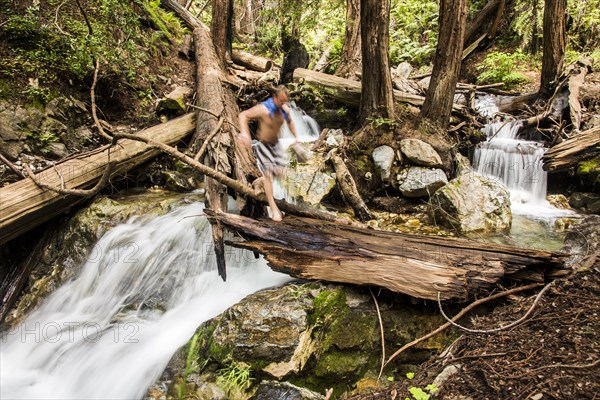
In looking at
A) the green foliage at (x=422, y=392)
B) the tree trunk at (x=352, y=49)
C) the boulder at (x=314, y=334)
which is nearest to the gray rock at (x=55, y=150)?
the boulder at (x=314, y=334)

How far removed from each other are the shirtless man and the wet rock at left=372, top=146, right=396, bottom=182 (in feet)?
8.29

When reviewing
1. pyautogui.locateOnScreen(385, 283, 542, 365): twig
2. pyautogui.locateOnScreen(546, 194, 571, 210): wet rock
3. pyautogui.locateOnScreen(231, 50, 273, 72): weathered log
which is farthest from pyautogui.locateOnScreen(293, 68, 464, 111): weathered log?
pyautogui.locateOnScreen(385, 283, 542, 365): twig

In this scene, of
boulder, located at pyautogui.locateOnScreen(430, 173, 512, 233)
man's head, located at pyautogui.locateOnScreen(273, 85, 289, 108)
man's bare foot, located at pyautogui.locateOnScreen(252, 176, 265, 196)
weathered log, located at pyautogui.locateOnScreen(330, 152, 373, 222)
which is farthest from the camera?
weathered log, located at pyautogui.locateOnScreen(330, 152, 373, 222)

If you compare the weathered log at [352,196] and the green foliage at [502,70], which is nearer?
the weathered log at [352,196]

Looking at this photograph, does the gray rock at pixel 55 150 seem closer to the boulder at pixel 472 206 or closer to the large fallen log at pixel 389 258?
the large fallen log at pixel 389 258

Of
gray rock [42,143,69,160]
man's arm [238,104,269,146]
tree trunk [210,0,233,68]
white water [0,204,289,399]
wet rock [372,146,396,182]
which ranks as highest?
tree trunk [210,0,233,68]

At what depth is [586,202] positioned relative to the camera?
6758 mm

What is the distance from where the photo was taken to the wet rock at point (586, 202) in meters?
6.59

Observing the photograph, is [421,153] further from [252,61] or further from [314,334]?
[252,61]

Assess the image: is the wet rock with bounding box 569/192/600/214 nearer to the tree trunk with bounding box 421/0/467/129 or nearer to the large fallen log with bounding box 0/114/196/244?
the tree trunk with bounding box 421/0/467/129

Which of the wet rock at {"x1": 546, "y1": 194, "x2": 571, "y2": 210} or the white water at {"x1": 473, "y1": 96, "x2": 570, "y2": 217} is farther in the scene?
the white water at {"x1": 473, "y1": 96, "x2": 570, "y2": 217}

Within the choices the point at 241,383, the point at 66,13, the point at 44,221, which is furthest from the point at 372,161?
the point at 66,13

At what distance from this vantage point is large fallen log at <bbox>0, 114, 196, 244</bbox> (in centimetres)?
457

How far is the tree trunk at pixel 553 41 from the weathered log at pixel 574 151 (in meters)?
2.83
